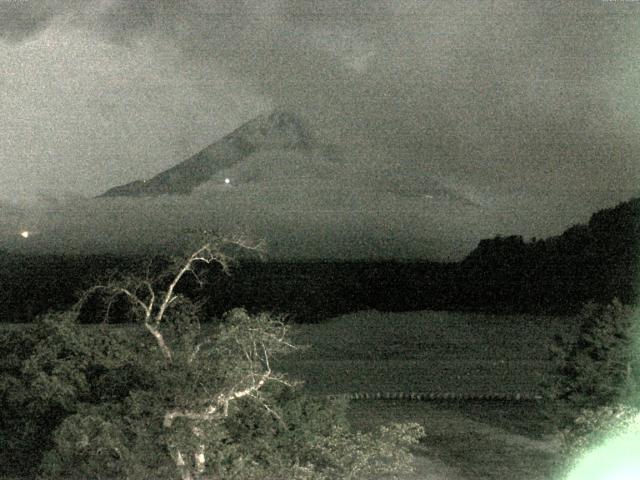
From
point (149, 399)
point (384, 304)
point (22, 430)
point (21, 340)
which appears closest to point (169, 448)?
point (149, 399)

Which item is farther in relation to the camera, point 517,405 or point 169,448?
point 517,405

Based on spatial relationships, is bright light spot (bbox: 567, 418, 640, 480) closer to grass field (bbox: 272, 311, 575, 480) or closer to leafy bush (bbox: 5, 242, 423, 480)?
grass field (bbox: 272, 311, 575, 480)

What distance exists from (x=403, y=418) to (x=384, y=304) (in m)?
18.7

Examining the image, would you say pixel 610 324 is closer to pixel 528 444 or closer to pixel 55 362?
pixel 528 444

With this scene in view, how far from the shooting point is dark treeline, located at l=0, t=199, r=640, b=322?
3228 cm

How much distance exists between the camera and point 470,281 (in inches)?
1459

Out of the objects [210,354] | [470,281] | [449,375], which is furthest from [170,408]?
[470,281]

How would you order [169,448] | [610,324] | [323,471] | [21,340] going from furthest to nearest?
[610,324]
[21,340]
[323,471]
[169,448]

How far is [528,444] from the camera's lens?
1417 centimetres

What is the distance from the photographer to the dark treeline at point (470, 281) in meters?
32.3

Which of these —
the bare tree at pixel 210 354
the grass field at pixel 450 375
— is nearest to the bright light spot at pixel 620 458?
the grass field at pixel 450 375

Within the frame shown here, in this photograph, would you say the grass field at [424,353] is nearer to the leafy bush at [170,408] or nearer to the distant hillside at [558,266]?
the distant hillside at [558,266]

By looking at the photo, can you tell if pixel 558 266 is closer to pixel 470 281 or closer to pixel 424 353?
pixel 470 281

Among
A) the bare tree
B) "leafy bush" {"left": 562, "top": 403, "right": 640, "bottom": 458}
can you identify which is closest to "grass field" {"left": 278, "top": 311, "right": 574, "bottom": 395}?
"leafy bush" {"left": 562, "top": 403, "right": 640, "bottom": 458}
